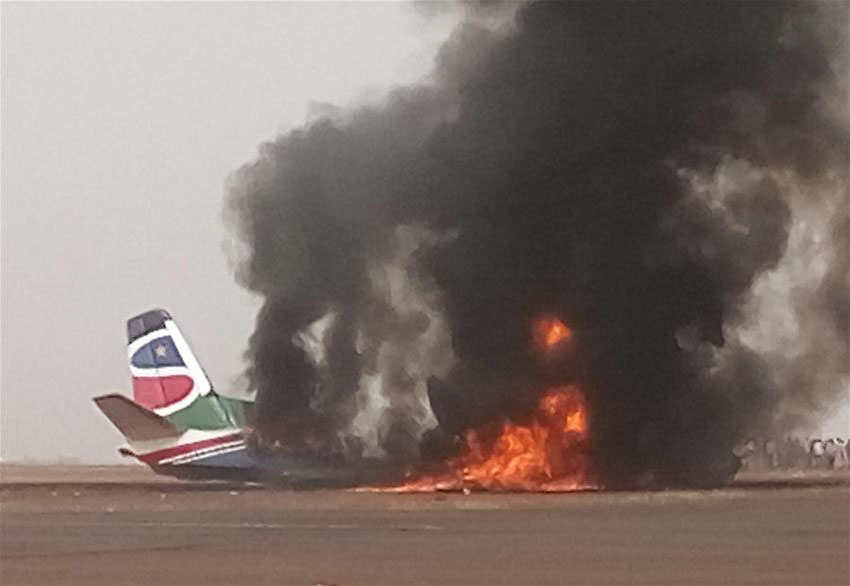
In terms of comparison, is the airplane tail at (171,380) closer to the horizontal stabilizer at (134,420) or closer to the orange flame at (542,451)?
the horizontal stabilizer at (134,420)

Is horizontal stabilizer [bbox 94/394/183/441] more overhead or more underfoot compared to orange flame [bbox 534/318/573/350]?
more underfoot

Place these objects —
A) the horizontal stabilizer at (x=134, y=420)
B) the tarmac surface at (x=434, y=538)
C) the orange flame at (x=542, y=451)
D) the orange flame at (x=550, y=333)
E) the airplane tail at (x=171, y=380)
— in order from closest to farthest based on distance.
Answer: the tarmac surface at (x=434, y=538) → the orange flame at (x=542, y=451) → the orange flame at (x=550, y=333) → the horizontal stabilizer at (x=134, y=420) → the airplane tail at (x=171, y=380)

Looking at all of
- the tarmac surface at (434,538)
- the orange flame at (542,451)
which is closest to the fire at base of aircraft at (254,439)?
the orange flame at (542,451)

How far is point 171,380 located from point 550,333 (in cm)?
1301

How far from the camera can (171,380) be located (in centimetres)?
4838

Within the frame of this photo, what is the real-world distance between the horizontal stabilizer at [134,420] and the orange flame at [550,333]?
1170cm

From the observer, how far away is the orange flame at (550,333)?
4209 cm

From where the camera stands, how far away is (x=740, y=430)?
42.4 m

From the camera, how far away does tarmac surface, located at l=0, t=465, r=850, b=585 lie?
71.7 feet

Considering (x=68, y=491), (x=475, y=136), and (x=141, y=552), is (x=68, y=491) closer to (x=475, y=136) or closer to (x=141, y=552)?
(x=475, y=136)

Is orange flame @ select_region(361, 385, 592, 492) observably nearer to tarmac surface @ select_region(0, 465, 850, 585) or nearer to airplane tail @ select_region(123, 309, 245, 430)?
tarmac surface @ select_region(0, 465, 850, 585)

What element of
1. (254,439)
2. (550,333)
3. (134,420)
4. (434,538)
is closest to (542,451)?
(550,333)

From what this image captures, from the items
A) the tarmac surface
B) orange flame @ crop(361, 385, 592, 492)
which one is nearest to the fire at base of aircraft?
orange flame @ crop(361, 385, 592, 492)

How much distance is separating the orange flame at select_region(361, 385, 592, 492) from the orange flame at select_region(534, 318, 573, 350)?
1281mm
